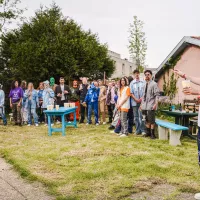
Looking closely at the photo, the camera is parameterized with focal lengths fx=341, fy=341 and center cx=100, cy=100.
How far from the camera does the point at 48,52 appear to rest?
2559cm

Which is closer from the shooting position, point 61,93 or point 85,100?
point 85,100

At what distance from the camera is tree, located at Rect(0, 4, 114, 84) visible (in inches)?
995

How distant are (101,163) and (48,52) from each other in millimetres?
19456

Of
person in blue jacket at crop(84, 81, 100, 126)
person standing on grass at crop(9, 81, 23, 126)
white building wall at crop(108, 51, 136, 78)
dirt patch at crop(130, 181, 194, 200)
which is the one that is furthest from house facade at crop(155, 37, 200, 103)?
white building wall at crop(108, 51, 136, 78)

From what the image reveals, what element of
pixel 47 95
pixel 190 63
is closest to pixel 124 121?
pixel 47 95

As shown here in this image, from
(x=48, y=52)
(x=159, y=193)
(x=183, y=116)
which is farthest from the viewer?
(x=48, y=52)

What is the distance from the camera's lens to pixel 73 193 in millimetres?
5375

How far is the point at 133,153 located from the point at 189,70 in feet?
39.5

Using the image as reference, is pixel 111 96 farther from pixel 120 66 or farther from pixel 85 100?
pixel 120 66

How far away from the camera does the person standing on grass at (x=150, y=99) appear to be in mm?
10219

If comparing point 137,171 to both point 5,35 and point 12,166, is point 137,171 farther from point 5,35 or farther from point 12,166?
point 5,35

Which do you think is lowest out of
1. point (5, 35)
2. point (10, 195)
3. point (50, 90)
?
point (10, 195)

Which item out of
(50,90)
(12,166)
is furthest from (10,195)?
(50,90)

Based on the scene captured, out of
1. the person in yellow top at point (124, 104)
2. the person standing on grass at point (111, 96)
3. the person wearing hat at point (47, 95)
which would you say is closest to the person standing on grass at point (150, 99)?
the person in yellow top at point (124, 104)
